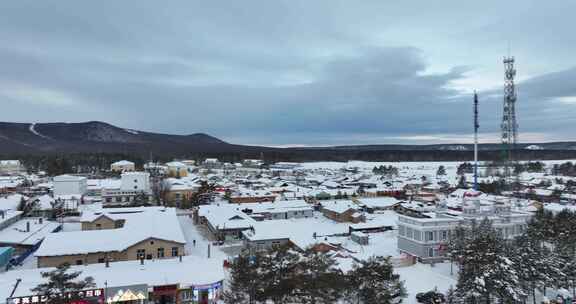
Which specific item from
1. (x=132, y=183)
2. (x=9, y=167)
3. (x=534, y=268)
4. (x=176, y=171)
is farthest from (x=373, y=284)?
(x=9, y=167)

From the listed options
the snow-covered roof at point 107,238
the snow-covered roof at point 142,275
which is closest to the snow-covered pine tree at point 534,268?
the snow-covered roof at point 142,275

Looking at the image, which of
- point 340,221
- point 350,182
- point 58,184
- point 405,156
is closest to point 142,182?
point 58,184

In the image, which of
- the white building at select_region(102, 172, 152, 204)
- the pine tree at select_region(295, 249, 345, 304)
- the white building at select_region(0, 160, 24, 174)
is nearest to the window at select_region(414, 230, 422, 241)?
the pine tree at select_region(295, 249, 345, 304)

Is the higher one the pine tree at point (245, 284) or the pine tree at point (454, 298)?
the pine tree at point (245, 284)

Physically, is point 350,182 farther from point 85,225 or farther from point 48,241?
point 48,241

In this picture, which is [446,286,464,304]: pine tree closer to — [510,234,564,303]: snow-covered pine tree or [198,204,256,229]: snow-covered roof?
[510,234,564,303]: snow-covered pine tree

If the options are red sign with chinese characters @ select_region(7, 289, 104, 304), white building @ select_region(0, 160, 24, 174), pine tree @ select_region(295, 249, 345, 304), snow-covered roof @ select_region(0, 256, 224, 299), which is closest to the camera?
red sign with chinese characters @ select_region(7, 289, 104, 304)

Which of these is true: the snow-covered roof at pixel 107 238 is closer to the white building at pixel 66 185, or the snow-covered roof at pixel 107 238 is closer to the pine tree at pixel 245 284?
the pine tree at pixel 245 284
